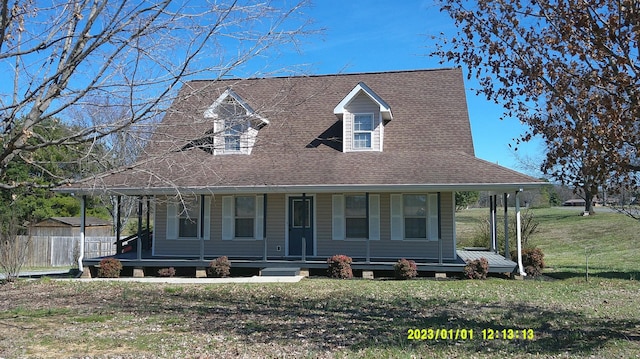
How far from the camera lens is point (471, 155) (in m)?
17.4

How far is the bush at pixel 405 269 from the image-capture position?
15.2m

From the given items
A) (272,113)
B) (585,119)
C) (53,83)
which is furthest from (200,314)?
(585,119)

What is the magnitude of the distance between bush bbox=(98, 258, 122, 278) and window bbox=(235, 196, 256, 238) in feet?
12.8

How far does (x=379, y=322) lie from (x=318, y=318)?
3.76 ft

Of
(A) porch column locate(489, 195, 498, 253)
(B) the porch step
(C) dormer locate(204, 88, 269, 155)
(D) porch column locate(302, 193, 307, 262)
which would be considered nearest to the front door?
(D) porch column locate(302, 193, 307, 262)

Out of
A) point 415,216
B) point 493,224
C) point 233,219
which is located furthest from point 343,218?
point 493,224

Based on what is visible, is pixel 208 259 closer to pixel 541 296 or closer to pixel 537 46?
pixel 541 296

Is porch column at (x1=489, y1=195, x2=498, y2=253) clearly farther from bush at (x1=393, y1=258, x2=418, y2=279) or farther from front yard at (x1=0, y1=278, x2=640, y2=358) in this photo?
bush at (x1=393, y1=258, x2=418, y2=279)

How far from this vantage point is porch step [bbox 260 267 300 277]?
15562mm

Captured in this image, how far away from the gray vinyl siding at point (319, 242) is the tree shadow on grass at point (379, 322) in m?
5.02

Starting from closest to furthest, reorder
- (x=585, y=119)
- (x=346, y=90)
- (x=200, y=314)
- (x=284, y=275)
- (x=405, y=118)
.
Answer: (x=585, y=119) < (x=200, y=314) < (x=284, y=275) < (x=405, y=118) < (x=346, y=90)

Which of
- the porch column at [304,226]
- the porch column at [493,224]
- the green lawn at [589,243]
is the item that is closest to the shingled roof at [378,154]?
the porch column at [304,226]

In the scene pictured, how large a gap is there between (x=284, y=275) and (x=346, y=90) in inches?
334

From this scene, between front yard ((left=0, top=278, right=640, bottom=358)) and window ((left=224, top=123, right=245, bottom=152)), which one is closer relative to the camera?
front yard ((left=0, top=278, right=640, bottom=358))
